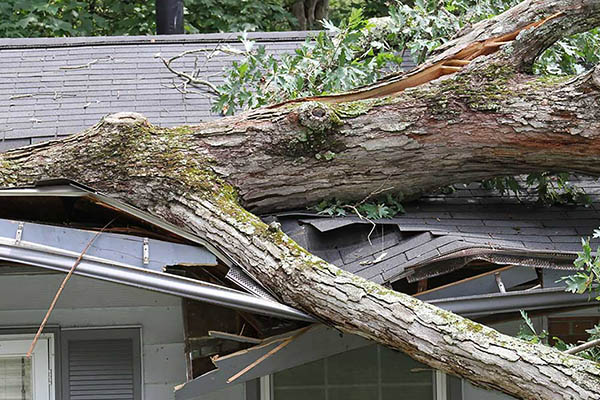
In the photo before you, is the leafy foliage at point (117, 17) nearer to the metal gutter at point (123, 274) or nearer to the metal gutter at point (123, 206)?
the metal gutter at point (123, 206)

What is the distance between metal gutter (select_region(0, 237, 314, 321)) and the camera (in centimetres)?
417

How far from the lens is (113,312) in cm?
545

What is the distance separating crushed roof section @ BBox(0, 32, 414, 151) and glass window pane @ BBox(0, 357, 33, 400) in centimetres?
135

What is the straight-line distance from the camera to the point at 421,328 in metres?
3.99

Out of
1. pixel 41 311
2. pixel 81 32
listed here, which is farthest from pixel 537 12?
pixel 81 32

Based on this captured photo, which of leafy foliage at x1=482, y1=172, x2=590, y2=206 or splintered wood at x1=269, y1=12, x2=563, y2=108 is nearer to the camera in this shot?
splintered wood at x1=269, y1=12, x2=563, y2=108

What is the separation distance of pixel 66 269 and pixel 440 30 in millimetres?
3217

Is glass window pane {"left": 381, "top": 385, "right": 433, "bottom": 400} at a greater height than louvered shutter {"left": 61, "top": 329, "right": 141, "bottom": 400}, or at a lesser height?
lesser

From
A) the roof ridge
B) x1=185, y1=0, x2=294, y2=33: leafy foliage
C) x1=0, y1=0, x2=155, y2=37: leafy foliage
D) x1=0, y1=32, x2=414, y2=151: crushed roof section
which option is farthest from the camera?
x1=185, y1=0, x2=294, y2=33: leafy foliage

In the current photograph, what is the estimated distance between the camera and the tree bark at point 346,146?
184 inches

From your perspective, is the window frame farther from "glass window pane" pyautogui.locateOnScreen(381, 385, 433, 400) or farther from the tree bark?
"glass window pane" pyautogui.locateOnScreen(381, 385, 433, 400)

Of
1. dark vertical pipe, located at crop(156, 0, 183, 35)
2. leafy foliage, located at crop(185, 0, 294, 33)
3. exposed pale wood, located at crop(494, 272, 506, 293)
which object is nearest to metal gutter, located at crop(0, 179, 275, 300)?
exposed pale wood, located at crop(494, 272, 506, 293)

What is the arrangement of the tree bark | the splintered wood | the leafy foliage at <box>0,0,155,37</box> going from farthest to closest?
the leafy foliage at <box>0,0,155,37</box>, the splintered wood, the tree bark

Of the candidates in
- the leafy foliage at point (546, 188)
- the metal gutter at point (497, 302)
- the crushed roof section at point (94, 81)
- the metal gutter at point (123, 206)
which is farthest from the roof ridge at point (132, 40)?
the metal gutter at point (497, 302)
